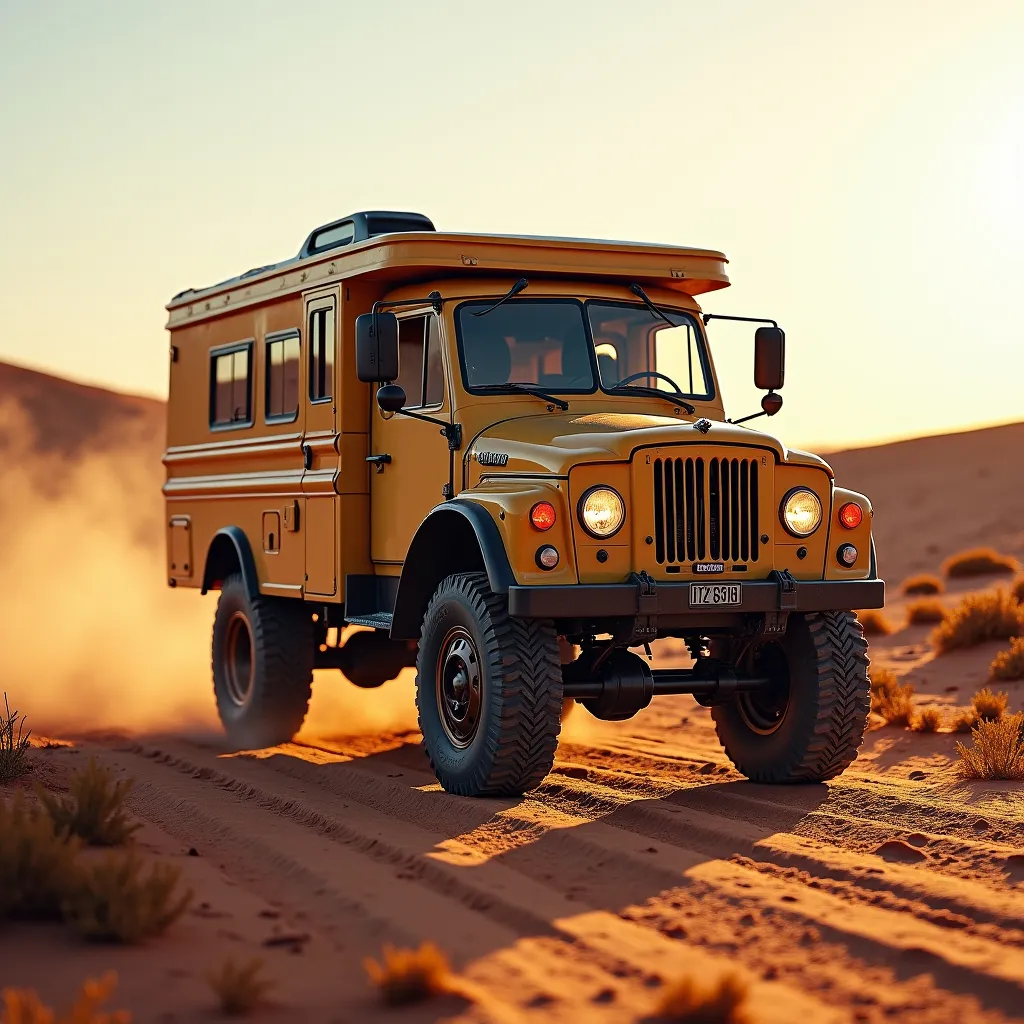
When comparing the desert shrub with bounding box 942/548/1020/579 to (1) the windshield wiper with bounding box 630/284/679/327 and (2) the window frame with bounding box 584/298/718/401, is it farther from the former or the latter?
(1) the windshield wiper with bounding box 630/284/679/327

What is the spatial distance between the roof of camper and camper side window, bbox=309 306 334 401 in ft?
0.78

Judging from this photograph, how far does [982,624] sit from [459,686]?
8.96m

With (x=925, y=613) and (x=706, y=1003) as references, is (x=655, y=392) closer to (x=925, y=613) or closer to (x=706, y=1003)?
(x=706, y=1003)

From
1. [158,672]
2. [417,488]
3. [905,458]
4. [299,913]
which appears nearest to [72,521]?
[158,672]

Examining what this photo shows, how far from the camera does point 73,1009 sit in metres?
4.67

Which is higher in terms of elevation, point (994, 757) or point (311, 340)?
point (311, 340)

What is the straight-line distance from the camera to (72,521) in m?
27.0

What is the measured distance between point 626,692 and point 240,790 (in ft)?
8.82

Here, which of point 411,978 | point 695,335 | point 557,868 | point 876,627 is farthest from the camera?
point 876,627

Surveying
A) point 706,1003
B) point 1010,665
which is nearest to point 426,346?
point 706,1003

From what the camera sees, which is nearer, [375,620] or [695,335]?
[375,620]

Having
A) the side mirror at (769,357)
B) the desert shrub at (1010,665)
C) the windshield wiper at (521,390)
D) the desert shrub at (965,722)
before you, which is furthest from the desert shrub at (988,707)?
the windshield wiper at (521,390)

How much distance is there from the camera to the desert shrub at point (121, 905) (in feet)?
18.1

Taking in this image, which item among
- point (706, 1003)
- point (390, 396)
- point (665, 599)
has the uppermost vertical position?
point (390, 396)
